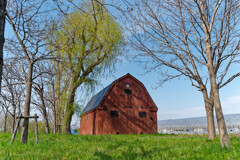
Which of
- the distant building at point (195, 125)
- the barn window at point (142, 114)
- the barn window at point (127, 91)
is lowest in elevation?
the distant building at point (195, 125)

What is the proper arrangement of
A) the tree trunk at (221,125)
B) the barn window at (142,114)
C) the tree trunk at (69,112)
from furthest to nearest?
the barn window at (142,114) → the tree trunk at (69,112) → the tree trunk at (221,125)

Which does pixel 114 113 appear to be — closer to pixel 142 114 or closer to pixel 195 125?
pixel 142 114

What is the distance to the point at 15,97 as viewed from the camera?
71.3 feet

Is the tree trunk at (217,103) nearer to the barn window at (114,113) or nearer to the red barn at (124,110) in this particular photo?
the red barn at (124,110)

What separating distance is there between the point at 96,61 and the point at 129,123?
439 inches

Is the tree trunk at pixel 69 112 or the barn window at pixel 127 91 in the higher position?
the barn window at pixel 127 91

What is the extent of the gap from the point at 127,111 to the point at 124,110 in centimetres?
46

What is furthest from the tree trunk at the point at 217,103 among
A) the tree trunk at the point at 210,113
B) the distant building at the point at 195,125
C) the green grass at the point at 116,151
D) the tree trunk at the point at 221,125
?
the distant building at the point at 195,125

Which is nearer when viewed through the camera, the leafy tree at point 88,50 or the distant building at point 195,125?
the leafy tree at point 88,50

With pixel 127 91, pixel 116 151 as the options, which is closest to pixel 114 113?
pixel 127 91

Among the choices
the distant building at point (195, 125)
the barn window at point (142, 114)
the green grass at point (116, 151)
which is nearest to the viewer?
the green grass at point (116, 151)

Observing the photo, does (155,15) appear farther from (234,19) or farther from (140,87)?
(140,87)

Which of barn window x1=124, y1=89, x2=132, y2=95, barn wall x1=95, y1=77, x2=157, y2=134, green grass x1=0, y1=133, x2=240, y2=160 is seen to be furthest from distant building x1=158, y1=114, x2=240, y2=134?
green grass x1=0, y1=133, x2=240, y2=160

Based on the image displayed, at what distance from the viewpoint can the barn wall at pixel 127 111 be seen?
72.5 feet
